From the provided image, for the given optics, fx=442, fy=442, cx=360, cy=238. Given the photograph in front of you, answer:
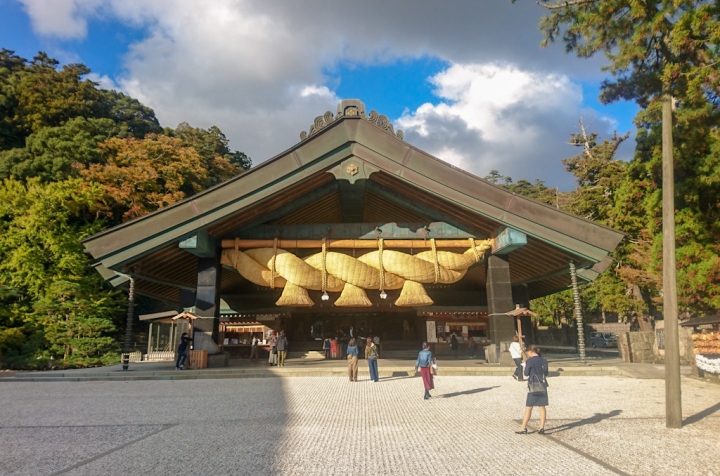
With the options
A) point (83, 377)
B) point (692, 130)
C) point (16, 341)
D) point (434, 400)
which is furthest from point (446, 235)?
point (16, 341)

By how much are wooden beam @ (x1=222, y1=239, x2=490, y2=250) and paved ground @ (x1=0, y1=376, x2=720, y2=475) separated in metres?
5.70

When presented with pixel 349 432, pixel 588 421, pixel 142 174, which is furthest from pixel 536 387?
pixel 142 174

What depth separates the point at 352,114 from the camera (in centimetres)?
1495

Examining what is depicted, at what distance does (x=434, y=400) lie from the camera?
9.70 meters

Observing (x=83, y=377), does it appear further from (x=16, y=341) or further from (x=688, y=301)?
(x=688, y=301)

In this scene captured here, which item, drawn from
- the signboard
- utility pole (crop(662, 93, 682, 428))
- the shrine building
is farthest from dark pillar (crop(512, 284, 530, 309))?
utility pole (crop(662, 93, 682, 428))

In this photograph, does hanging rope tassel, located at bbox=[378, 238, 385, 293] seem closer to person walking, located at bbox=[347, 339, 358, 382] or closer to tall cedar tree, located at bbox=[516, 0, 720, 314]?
person walking, located at bbox=[347, 339, 358, 382]

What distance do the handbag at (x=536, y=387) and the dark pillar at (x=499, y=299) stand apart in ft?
26.8

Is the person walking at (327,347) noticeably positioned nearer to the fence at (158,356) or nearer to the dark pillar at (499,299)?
the dark pillar at (499,299)

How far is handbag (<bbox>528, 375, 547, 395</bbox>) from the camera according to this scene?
6.75 metres

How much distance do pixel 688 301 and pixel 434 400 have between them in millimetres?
14330

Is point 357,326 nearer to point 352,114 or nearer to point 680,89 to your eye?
point 352,114

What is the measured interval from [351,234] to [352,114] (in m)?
4.30

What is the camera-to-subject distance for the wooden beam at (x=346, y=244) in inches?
628
